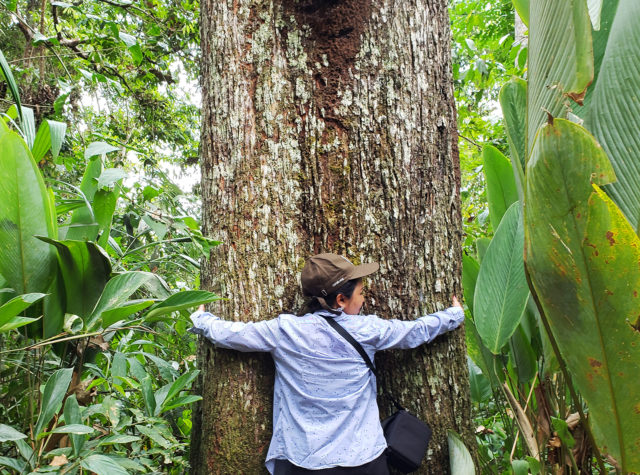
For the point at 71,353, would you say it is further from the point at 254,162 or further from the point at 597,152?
the point at 597,152

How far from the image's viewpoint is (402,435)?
1.80 m

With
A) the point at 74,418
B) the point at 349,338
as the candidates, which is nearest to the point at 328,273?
the point at 349,338

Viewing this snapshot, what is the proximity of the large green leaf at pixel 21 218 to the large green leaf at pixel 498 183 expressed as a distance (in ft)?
6.07

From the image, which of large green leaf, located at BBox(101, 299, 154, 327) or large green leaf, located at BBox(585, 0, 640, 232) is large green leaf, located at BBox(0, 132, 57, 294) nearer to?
large green leaf, located at BBox(101, 299, 154, 327)

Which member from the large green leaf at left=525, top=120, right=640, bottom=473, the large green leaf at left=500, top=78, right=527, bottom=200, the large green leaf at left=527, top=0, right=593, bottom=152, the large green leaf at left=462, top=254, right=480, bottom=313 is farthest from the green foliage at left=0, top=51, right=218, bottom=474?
the large green leaf at left=462, top=254, right=480, bottom=313

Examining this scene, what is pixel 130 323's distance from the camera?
4.97 ft

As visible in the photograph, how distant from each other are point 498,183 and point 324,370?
1.25 m

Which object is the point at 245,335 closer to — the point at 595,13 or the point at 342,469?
the point at 342,469

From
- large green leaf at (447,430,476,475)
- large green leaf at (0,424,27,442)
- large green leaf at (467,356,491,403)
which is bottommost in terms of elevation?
large green leaf at (467,356,491,403)

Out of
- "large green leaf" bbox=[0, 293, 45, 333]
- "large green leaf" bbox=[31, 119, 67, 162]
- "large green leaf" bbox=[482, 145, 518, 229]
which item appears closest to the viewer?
"large green leaf" bbox=[0, 293, 45, 333]

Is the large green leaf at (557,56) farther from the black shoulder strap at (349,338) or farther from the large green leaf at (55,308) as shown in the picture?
the large green leaf at (55,308)

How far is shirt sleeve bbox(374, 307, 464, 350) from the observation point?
1842 millimetres

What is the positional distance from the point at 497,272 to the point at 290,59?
1250mm

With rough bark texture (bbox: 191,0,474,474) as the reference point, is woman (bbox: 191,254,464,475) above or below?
below
